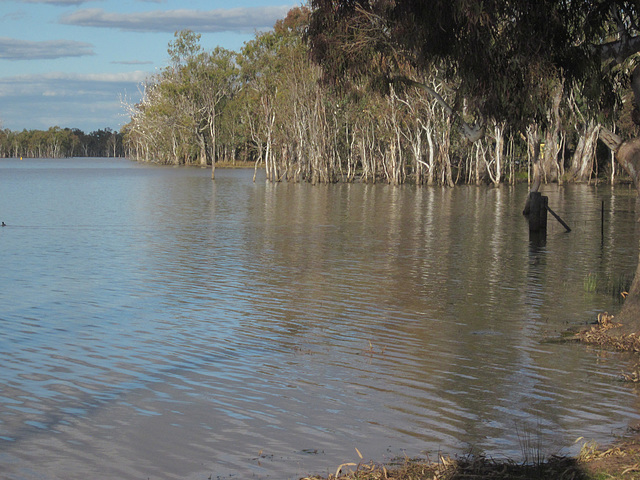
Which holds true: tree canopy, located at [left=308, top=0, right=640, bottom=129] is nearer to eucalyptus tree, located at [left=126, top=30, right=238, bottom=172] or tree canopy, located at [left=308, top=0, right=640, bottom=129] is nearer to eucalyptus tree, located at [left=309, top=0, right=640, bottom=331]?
eucalyptus tree, located at [left=309, top=0, right=640, bottom=331]

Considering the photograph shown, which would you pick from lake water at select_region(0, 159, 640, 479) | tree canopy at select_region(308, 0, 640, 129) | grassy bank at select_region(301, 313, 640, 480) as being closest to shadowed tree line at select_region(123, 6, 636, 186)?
tree canopy at select_region(308, 0, 640, 129)

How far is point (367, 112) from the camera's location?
195ft

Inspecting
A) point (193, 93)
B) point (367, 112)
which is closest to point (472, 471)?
point (367, 112)

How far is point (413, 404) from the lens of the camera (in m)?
7.41

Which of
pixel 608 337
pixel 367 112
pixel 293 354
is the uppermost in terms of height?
pixel 367 112

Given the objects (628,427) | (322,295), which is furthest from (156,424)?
(322,295)

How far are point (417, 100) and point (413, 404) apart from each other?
46.8 meters

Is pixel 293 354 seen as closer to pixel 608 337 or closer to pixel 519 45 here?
pixel 608 337

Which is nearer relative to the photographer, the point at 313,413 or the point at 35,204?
the point at 313,413

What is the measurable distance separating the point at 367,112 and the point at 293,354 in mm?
51169

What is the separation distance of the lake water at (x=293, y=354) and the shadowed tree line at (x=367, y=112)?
10.7 feet

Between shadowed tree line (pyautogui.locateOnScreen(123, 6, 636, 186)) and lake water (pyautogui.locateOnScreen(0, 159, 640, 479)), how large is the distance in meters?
3.27

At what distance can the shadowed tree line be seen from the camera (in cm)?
1638

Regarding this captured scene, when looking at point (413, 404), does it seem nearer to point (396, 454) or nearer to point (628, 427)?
point (396, 454)
